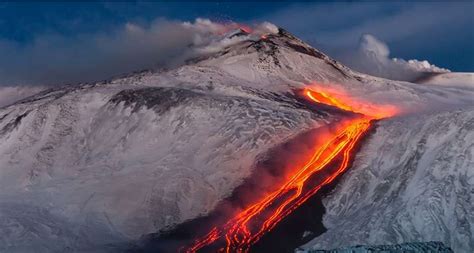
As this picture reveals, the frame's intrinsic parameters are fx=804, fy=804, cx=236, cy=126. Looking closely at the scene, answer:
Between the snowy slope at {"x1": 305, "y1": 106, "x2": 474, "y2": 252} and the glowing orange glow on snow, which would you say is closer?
the snowy slope at {"x1": 305, "y1": 106, "x2": 474, "y2": 252}

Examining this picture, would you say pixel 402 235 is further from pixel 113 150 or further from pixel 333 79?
pixel 333 79

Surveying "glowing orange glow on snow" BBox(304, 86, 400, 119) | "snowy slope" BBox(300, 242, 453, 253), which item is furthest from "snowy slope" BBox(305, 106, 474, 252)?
"snowy slope" BBox(300, 242, 453, 253)

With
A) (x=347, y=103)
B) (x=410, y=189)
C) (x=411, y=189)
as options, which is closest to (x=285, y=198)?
(x=410, y=189)

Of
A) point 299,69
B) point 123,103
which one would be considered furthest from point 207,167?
point 299,69

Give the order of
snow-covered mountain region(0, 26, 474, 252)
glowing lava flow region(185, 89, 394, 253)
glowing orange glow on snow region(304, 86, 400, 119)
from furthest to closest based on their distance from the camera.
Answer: glowing orange glow on snow region(304, 86, 400, 119) < snow-covered mountain region(0, 26, 474, 252) < glowing lava flow region(185, 89, 394, 253)

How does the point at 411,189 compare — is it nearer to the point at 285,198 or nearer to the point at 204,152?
the point at 285,198

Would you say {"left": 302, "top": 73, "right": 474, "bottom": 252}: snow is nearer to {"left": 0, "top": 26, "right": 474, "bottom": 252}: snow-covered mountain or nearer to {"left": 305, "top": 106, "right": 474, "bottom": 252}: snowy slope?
{"left": 305, "top": 106, "right": 474, "bottom": 252}: snowy slope
